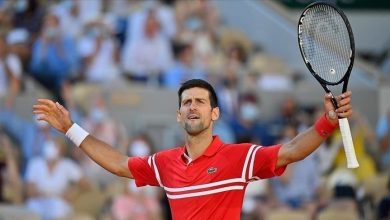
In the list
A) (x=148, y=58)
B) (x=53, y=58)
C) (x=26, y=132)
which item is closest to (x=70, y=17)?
(x=53, y=58)

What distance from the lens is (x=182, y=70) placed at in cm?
1617

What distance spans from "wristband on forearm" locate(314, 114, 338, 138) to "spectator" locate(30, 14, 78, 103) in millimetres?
8974

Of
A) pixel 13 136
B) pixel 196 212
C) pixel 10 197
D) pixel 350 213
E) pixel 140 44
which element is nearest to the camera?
pixel 196 212

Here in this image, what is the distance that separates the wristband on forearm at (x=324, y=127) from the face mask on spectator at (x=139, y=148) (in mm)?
7469

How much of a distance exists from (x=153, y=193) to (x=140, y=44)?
301 cm

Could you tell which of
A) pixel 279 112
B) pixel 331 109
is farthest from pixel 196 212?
pixel 279 112

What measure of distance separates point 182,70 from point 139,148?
6.21 feet

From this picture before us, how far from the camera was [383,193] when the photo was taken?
13836 millimetres

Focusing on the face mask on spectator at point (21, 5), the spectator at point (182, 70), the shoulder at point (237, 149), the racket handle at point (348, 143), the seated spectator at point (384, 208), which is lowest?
the seated spectator at point (384, 208)

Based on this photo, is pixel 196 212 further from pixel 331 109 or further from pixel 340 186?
pixel 340 186

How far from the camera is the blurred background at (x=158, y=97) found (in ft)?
46.6

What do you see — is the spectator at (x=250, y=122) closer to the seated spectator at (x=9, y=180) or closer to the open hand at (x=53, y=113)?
the seated spectator at (x=9, y=180)

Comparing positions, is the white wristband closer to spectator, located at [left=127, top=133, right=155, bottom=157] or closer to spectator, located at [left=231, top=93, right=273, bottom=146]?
spectator, located at [left=127, top=133, right=155, bottom=157]

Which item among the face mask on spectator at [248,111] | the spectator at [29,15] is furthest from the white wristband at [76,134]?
the spectator at [29,15]
